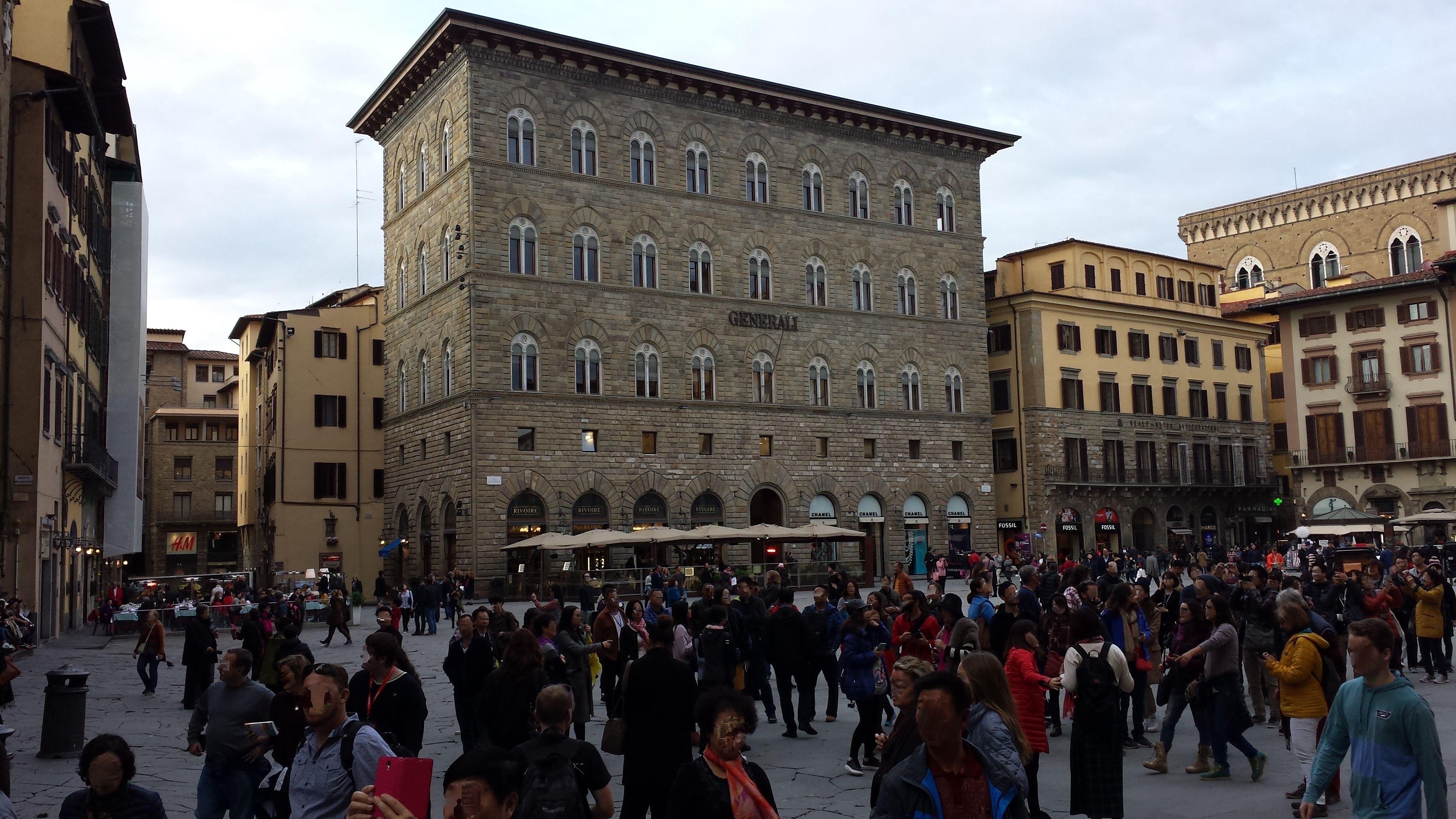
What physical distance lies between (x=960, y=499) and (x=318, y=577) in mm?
23509

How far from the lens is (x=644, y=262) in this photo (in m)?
42.8

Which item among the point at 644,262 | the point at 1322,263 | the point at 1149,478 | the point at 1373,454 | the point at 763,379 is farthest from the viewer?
the point at 1322,263

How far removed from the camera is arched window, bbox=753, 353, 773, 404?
146 ft

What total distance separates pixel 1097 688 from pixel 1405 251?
65.0 m

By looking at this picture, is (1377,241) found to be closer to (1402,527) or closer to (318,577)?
(1402,527)

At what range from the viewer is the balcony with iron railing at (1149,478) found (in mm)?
51719

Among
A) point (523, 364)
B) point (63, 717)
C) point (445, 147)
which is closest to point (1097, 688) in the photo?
point (63, 717)

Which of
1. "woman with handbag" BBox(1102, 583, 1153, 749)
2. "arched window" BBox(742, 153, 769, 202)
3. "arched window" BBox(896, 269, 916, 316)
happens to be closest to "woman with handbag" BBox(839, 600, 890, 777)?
"woman with handbag" BBox(1102, 583, 1153, 749)

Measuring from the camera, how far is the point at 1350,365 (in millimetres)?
55125

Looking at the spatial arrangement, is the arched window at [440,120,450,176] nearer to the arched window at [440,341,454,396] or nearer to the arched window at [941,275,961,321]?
the arched window at [440,341,454,396]

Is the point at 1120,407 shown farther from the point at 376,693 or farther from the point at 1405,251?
the point at 376,693

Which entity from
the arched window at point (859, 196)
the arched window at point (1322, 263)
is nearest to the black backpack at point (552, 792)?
the arched window at point (859, 196)

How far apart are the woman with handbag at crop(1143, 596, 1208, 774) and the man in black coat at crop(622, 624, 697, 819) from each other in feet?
15.4

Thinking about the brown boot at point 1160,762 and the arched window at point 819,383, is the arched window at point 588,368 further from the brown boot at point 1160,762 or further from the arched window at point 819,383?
the brown boot at point 1160,762
